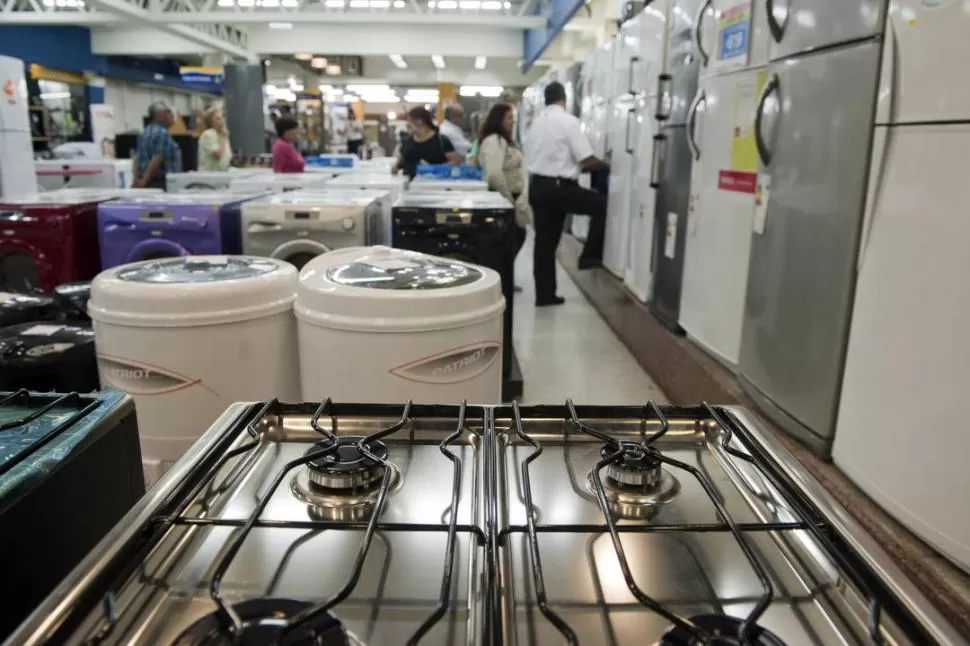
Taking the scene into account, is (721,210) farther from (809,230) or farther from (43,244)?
(43,244)

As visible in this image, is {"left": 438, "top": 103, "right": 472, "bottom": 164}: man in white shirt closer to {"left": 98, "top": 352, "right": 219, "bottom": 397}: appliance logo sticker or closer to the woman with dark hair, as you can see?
the woman with dark hair

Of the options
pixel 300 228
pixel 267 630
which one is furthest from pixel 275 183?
pixel 267 630

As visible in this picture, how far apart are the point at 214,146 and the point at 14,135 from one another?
80.4 inches

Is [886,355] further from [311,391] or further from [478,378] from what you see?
[311,391]

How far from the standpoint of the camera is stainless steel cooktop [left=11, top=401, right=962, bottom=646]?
0.69m

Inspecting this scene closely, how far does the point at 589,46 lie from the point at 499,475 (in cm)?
1249

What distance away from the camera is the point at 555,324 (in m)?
5.39

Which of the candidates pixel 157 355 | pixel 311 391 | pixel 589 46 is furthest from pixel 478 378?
pixel 589 46

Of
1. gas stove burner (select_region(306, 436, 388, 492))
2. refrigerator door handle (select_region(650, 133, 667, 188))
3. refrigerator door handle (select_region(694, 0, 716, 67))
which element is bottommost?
gas stove burner (select_region(306, 436, 388, 492))

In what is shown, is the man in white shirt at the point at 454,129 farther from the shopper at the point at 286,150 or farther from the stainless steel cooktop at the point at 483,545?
the stainless steel cooktop at the point at 483,545

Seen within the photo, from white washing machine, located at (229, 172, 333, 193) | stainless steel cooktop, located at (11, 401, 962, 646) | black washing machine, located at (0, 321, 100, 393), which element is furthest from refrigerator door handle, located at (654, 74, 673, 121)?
stainless steel cooktop, located at (11, 401, 962, 646)

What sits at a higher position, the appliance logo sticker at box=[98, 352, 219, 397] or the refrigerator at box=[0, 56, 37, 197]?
the refrigerator at box=[0, 56, 37, 197]

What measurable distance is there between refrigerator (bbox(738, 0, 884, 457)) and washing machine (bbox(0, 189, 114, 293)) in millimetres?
3212

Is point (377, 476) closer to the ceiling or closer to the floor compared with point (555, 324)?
closer to the ceiling
